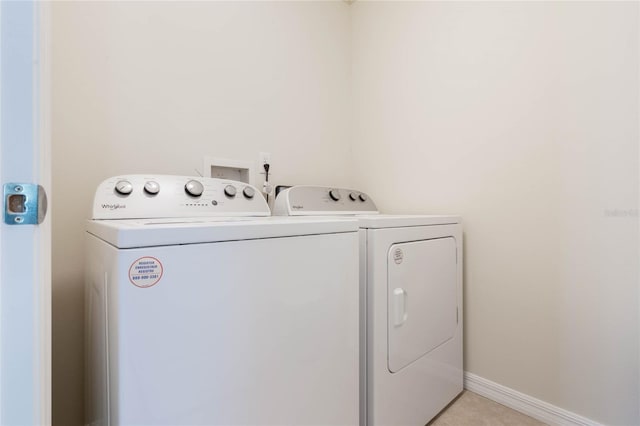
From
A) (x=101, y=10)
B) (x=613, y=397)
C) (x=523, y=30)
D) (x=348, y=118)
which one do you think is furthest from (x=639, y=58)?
(x=101, y=10)

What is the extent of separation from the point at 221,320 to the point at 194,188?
2.09 ft

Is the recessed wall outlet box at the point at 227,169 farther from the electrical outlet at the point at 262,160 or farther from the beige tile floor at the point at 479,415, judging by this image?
the beige tile floor at the point at 479,415

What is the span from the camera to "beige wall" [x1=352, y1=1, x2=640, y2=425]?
3.72 feet

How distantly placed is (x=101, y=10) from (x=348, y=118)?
4.66 ft

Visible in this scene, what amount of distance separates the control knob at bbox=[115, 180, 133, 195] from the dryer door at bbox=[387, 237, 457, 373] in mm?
918

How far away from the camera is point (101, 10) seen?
1.24 metres

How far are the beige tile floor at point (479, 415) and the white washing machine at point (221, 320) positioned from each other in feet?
2.05

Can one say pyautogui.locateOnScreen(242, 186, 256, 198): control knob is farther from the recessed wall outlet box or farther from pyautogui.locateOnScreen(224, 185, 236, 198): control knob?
the recessed wall outlet box

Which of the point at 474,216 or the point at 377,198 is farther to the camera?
the point at 377,198

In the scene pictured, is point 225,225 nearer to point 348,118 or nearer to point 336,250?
point 336,250

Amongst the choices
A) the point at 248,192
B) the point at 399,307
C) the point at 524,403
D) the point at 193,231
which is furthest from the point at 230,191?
the point at 524,403

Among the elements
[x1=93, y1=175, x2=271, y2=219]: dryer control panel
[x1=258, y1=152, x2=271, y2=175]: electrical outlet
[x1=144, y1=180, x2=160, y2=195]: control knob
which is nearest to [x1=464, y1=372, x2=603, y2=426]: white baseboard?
[x1=93, y1=175, x2=271, y2=219]: dryer control panel

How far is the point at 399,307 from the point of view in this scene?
3.66 ft

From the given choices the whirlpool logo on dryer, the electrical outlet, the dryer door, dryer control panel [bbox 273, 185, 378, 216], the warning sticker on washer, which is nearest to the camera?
the warning sticker on washer
